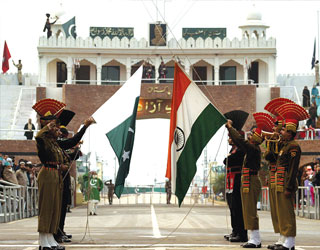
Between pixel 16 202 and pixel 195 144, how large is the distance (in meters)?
11.9

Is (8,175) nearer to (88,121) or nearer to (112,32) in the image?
(88,121)

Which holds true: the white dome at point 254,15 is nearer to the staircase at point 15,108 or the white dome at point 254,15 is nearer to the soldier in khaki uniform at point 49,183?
the staircase at point 15,108

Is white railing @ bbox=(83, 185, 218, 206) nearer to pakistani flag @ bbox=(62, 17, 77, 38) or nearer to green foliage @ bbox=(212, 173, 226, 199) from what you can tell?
green foliage @ bbox=(212, 173, 226, 199)

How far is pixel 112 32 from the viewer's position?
211ft

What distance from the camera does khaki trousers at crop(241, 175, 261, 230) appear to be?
14.1m

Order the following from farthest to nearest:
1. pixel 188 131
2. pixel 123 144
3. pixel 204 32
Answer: pixel 204 32
pixel 188 131
pixel 123 144

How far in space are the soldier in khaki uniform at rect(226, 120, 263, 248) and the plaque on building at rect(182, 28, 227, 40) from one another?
5003 cm

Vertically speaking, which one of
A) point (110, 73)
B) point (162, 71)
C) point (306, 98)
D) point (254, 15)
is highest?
point (254, 15)

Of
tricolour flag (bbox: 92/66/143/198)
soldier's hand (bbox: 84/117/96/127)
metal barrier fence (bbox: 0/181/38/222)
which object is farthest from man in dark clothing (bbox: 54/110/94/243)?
metal barrier fence (bbox: 0/181/38/222)

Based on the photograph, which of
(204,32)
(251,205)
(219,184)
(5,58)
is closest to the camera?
(251,205)

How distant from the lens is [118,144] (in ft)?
49.6

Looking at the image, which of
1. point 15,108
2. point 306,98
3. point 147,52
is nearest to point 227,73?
point 147,52

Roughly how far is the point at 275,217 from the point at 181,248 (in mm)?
1503

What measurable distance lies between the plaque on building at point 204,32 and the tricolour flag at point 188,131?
4898 centimetres
